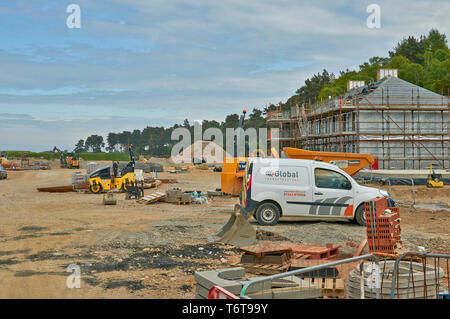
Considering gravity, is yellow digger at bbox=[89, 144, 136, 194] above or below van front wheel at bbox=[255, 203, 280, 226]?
above

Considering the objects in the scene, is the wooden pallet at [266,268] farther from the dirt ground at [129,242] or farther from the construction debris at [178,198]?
the construction debris at [178,198]

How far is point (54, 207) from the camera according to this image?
62.0 ft

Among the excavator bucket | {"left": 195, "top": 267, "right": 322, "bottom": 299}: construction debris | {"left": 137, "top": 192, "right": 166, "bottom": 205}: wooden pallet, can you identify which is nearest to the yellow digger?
{"left": 137, "top": 192, "right": 166, "bottom": 205}: wooden pallet

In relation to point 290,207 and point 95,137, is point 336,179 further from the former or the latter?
point 95,137

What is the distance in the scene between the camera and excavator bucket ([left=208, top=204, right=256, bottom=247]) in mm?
10922

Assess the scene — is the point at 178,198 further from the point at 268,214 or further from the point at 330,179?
the point at 330,179

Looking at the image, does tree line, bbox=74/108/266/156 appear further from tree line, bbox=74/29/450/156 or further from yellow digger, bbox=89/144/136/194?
yellow digger, bbox=89/144/136/194

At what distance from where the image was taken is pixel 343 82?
266 ft

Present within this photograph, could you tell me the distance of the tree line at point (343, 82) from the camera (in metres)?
70.1

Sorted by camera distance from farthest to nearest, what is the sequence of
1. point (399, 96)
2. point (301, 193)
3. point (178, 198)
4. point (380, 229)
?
point (399, 96)
point (178, 198)
point (301, 193)
point (380, 229)

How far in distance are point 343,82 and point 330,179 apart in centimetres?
7137

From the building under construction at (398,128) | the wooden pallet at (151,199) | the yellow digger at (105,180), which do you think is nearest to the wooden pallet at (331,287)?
the wooden pallet at (151,199)

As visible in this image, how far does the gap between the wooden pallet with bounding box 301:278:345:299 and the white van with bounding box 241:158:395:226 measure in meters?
6.40

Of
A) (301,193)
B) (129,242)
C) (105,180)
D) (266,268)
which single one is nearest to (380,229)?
(266,268)
